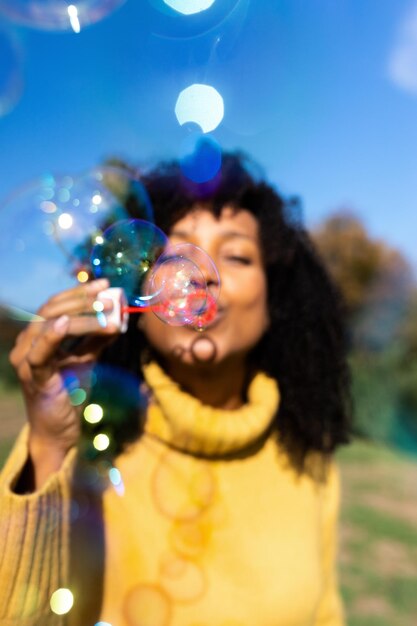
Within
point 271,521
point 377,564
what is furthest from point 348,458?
point 271,521

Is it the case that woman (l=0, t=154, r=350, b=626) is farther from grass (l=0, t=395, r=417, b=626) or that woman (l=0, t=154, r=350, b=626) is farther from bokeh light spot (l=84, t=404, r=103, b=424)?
grass (l=0, t=395, r=417, b=626)

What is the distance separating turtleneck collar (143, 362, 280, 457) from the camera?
4.15 ft

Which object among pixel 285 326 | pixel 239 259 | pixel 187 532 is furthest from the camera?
pixel 285 326

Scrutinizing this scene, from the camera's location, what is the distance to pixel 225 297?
1.30 meters

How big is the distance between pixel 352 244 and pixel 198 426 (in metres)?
10.7

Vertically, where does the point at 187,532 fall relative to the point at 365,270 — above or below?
below

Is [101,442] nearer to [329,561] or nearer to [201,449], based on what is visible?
[201,449]

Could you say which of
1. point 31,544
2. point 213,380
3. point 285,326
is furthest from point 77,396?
point 285,326

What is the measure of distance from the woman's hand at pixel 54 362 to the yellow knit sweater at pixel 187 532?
0.11ft

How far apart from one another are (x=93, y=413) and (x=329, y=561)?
618 millimetres

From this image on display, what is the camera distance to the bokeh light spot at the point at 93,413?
120 cm

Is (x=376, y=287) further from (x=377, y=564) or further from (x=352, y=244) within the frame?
(x=377, y=564)

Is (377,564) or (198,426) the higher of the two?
(198,426)

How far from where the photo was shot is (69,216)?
1.27m
